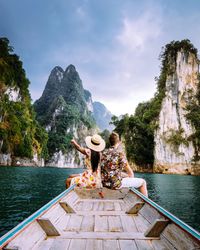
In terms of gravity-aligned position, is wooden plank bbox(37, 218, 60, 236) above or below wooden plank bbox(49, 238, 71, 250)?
above

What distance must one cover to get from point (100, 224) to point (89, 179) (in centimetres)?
228

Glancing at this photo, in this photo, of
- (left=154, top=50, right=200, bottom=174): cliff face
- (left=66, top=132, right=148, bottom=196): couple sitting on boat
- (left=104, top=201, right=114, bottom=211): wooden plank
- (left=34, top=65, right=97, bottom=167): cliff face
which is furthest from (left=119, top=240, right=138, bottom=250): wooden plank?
(left=34, top=65, right=97, bottom=167): cliff face

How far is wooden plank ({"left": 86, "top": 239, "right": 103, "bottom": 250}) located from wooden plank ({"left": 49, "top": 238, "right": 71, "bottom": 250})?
0.69 feet

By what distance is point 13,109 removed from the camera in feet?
157

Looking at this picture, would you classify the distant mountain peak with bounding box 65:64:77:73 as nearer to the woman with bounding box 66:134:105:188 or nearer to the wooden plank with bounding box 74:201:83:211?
the woman with bounding box 66:134:105:188

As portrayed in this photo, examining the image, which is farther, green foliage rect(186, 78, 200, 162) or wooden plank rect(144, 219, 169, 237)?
green foliage rect(186, 78, 200, 162)

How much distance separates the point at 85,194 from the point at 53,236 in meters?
2.76

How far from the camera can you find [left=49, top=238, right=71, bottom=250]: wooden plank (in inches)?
82.5

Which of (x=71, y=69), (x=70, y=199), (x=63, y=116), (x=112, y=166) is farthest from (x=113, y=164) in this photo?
(x=71, y=69)

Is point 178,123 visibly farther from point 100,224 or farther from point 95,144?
point 100,224

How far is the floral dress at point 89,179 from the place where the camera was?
5.11 meters

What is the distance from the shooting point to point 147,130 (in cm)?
4659

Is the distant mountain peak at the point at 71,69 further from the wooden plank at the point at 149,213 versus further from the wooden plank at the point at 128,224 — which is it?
the wooden plank at the point at 128,224

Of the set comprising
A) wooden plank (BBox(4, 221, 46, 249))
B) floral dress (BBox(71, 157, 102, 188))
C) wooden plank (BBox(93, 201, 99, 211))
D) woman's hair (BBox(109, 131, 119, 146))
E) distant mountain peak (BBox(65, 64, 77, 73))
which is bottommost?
wooden plank (BBox(93, 201, 99, 211))
